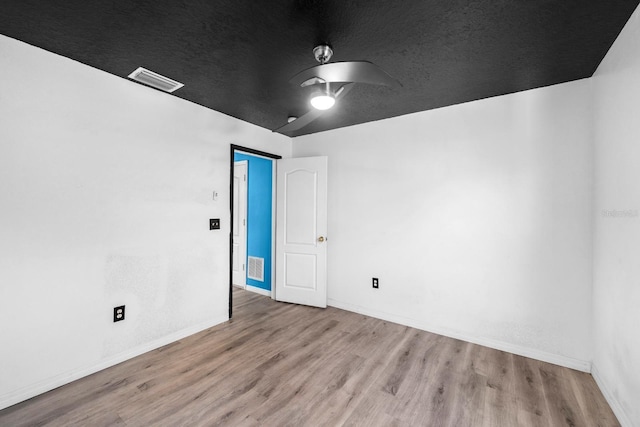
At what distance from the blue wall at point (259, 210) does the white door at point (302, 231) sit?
358 mm

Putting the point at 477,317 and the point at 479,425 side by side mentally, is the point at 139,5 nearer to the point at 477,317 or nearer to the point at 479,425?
the point at 479,425

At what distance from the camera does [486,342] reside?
8.61 feet

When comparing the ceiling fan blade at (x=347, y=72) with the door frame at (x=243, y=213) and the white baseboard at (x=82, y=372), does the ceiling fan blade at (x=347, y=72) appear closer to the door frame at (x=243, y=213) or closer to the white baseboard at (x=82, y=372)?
the white baseboard at (x=82, y=372)

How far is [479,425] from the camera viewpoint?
5.40ft

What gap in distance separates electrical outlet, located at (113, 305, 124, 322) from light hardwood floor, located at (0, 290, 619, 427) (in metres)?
0.39

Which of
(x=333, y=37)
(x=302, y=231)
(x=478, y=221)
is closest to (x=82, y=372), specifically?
(x=302, y=231)

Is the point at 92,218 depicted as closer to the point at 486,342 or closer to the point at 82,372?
the point at 82,372

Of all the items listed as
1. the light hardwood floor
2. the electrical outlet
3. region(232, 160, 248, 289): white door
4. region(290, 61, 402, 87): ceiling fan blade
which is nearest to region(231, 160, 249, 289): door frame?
region(232, 160, 248, 289): white door

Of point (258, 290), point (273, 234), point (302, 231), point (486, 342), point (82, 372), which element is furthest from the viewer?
point (258, 290)

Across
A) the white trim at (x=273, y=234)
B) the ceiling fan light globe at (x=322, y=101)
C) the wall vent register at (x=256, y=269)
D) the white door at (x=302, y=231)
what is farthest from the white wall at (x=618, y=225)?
the wall vent register at (x=256, y=269)

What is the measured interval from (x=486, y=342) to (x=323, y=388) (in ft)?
5.73

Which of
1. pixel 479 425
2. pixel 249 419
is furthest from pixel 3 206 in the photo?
pixel 479 425

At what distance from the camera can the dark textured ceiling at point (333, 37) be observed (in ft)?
4.90

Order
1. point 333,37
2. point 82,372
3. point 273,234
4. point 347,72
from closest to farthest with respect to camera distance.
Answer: point 347,72, point 333,37, point 82,372, point 273,234
